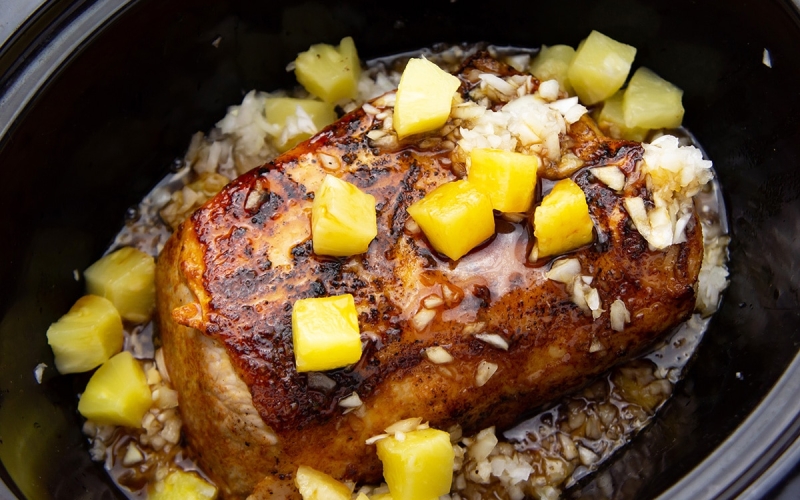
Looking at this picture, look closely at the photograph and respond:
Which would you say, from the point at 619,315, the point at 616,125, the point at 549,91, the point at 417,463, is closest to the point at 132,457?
the point at 417,463

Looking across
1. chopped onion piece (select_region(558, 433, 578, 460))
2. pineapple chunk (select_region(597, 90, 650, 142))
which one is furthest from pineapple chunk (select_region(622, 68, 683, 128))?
chopped onion piece (select_region(558, 433, 578, 460))

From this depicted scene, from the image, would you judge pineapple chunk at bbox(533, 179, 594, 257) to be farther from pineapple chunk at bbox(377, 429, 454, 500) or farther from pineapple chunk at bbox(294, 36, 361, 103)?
pineapple chunk at bbox(294, 36, 361, 103)

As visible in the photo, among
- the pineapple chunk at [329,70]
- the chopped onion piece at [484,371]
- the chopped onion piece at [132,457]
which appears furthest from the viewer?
the pineapple chunk at [329,70]

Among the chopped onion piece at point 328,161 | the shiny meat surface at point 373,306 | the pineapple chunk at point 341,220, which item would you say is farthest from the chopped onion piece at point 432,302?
the chopped onion piece at point 328,161

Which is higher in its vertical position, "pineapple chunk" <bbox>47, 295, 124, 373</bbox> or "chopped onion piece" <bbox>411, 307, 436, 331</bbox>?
"pineapple chunk" <bbox>47, 295, 124, 373</bbox>

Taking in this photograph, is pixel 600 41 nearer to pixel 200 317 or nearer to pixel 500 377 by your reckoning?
pixel 500 377

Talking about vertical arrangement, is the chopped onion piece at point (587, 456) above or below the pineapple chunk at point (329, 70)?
below

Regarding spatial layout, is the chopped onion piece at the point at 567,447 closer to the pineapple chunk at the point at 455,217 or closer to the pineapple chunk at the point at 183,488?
the pineapple chunk at the point at 455,217
